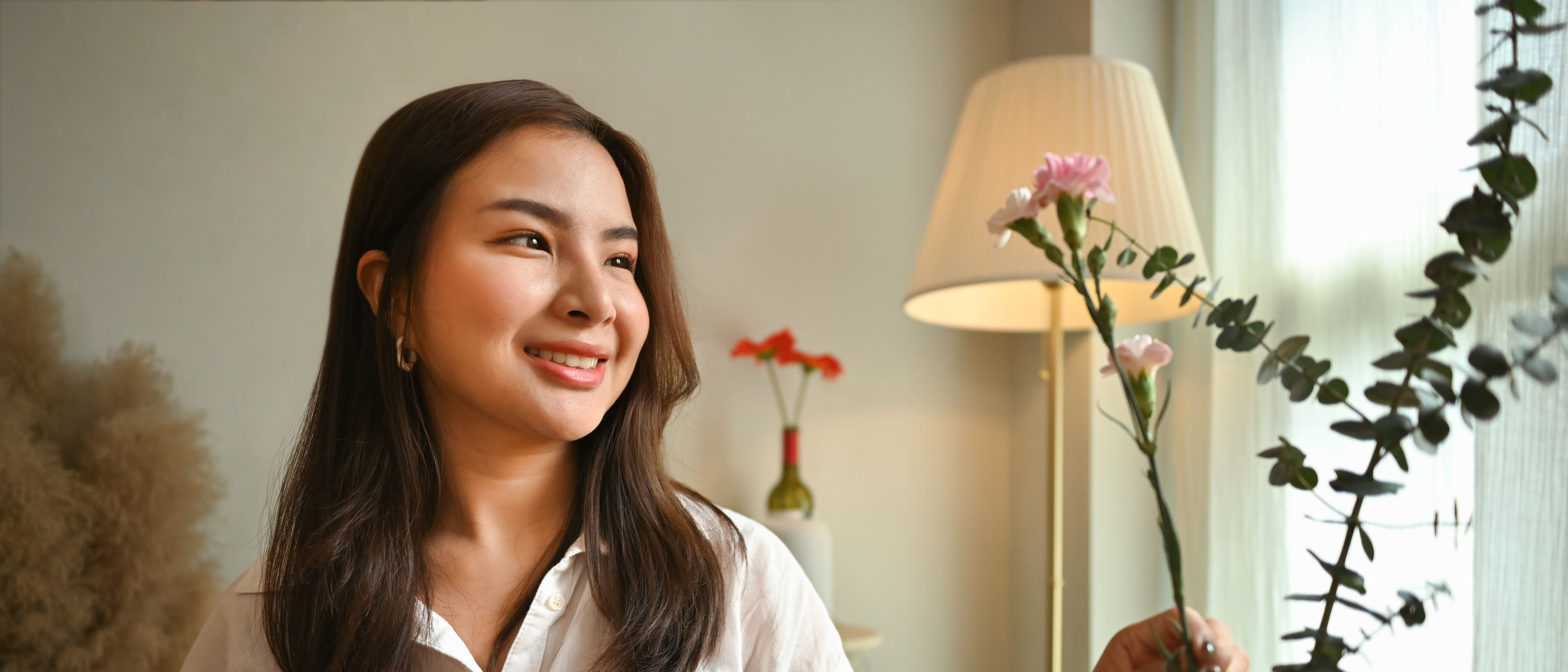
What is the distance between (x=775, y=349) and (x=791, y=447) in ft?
0.64

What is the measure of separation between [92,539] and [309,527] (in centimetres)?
52

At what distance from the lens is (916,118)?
225cm

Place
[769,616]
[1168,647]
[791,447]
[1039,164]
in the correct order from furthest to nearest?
[791,447], [1039,164], [769,616], [1168,647]

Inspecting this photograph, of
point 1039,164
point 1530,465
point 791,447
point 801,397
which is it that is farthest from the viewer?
point 801,397

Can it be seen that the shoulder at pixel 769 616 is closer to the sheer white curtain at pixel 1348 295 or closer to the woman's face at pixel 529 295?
the woman's face at pixel 529 295

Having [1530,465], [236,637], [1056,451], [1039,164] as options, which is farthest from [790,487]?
[1530,465]

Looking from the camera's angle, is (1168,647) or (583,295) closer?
(1168,647)

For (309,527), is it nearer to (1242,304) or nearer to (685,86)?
(1242,304)

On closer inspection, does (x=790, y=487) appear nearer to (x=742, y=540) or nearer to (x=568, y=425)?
(x=742, y=540)

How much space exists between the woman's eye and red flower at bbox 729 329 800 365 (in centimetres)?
98

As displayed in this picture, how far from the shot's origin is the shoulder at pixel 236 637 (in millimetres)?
1009

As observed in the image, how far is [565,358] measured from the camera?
3.05ft

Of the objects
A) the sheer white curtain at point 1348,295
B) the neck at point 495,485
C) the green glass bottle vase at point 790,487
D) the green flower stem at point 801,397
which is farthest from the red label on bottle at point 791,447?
the neck at point 495,485

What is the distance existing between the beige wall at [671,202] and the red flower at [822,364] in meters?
0.12
